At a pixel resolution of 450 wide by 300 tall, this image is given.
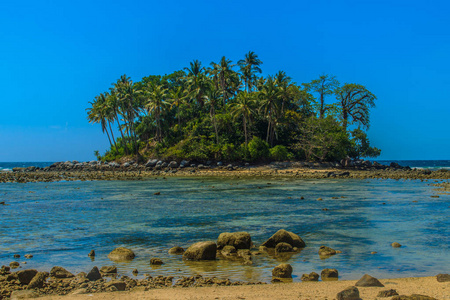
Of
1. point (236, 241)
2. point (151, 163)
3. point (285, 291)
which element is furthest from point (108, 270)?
point (151, 163)

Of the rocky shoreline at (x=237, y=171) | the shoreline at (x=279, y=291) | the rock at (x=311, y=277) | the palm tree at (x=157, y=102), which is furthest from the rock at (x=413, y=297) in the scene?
the palm tree at (x=157, y=102)

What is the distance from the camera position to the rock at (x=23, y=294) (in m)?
8.39

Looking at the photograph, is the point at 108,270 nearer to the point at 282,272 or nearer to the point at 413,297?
the point at 282,272

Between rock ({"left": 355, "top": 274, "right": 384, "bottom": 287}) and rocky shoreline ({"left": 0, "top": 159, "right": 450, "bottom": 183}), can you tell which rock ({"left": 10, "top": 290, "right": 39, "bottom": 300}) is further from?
rocky shoreline ({"left": 0, "top": 159, "right": 450, "bottom": 183})

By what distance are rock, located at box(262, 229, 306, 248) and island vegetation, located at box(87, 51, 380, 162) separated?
51.3 meters

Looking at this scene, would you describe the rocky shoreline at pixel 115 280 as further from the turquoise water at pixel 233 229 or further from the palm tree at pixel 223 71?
the palm tree at pixel 223 71

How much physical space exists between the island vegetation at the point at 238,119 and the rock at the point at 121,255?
53018mm

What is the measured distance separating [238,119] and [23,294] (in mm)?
65615

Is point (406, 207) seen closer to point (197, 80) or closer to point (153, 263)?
point (153, 263)

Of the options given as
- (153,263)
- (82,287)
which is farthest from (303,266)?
(82,287)

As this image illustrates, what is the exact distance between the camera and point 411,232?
1602 cm

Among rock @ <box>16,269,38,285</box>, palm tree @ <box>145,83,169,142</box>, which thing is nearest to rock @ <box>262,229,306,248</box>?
rock @ <box>16,269,38,285</box>

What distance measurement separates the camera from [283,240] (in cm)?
1345

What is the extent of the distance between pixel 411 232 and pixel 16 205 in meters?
24.3
